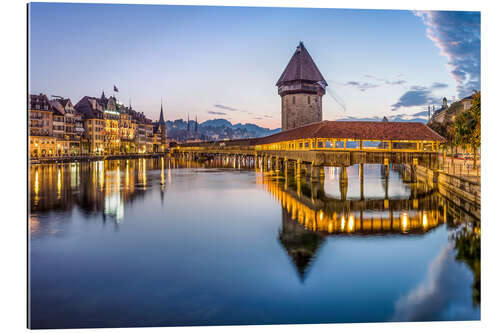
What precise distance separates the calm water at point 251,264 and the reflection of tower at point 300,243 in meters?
0.05

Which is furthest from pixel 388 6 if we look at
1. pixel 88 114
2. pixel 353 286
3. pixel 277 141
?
pixel 88 114

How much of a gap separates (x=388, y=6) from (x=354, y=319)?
871 cm

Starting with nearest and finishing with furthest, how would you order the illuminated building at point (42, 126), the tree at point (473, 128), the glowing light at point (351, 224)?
the glowing light at point (351, 224) → the tree at point (473, 128) → the illuminated building at point (42, 126)

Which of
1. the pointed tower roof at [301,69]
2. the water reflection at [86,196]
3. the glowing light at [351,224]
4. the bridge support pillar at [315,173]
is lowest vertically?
the glowing light at [351,224]

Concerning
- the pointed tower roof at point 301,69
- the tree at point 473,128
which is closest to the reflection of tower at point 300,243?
the tree at point 473,128

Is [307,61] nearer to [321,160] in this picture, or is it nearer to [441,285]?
[321,160]

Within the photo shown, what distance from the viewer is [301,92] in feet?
180

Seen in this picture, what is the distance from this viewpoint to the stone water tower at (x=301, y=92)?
180ft

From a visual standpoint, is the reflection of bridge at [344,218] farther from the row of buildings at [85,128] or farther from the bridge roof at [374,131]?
the row of buildings at [85,128]

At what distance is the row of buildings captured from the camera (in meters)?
70.6

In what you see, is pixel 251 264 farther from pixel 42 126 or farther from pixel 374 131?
pixel 42 126

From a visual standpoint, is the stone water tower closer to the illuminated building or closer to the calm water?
the calm water

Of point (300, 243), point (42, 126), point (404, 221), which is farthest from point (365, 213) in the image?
point (42, 126)
